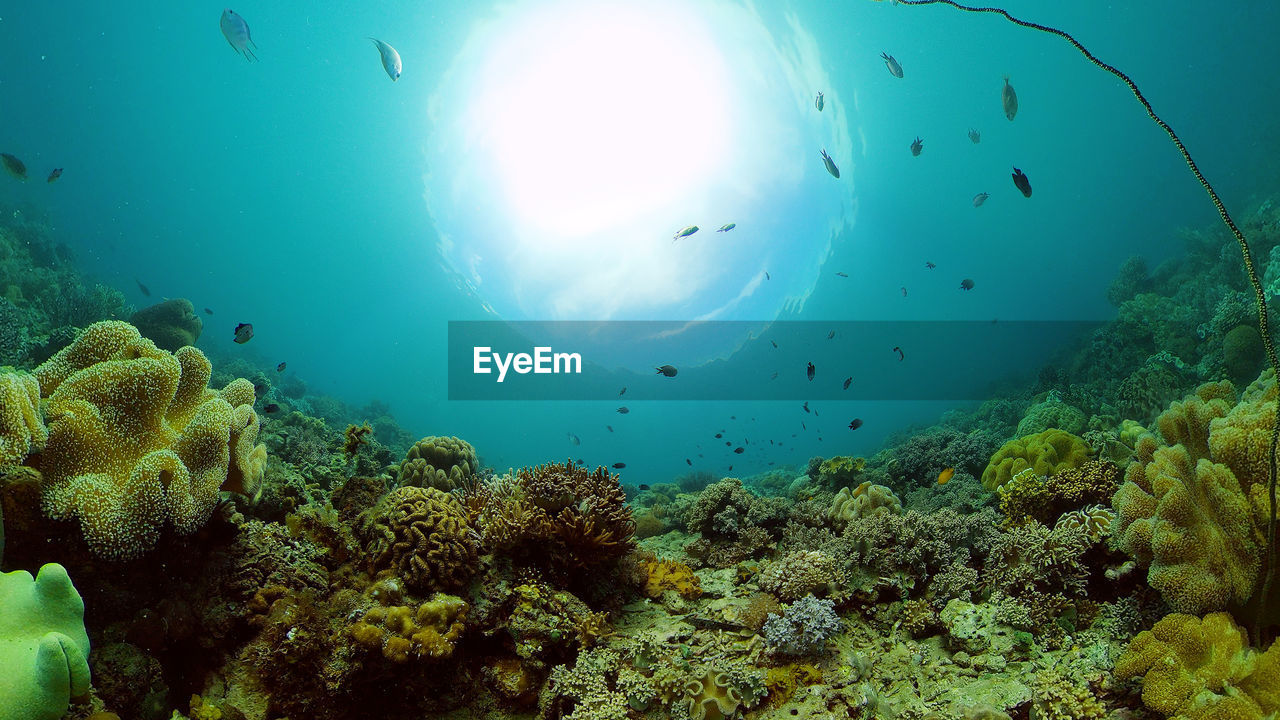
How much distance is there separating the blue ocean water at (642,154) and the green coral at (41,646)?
1054 inches

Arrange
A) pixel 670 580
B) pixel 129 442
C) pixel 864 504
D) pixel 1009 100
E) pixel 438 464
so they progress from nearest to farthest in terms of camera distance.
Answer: pixel 129 442, pixel 670 580, pixel 864 504, pixel 438 464, pixel 1009 100

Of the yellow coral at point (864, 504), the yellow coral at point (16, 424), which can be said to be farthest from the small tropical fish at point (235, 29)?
the yellow coral at point (864, 504)

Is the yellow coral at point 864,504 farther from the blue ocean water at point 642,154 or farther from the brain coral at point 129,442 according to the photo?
the blue ocean water at point 642,154

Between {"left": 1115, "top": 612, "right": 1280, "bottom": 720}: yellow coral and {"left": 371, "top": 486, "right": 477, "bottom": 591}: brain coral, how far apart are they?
4869 millimetres

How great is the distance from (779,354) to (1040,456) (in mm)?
55726

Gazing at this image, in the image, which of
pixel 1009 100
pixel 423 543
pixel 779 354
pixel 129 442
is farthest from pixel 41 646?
pixel 779 354

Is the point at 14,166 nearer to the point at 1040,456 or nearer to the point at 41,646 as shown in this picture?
the point at 41,646

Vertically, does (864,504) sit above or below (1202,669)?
above

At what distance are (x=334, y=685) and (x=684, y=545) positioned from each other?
4689 mm

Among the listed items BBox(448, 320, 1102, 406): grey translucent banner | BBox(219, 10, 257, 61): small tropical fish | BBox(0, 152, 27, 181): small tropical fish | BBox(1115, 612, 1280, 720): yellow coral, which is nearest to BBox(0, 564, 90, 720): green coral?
BBox(1115, 612, 1280, 720): yellow coral

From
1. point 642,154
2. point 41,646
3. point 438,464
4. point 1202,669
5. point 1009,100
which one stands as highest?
point 642,154

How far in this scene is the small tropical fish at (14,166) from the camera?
38.0ft

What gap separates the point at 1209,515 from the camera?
329 cm

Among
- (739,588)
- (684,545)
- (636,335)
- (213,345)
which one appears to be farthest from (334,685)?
(636,335)
